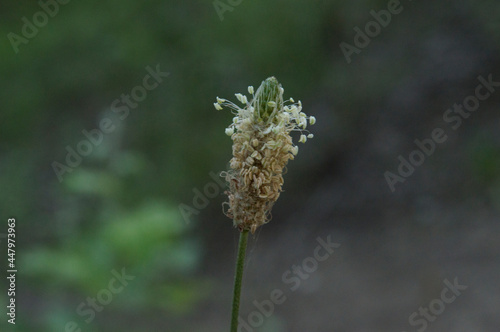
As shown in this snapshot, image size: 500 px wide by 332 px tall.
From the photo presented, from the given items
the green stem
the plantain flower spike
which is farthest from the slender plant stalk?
the plantain flower spike

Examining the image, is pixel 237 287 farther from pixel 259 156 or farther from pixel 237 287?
pixel 259 156

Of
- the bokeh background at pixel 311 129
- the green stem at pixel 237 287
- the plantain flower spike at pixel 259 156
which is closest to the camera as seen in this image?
the green stem at pixel 237 287

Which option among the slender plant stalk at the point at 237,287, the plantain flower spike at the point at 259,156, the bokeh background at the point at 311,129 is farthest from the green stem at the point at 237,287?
the bokeh background at the point at 311,129

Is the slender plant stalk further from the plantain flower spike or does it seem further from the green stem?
the plantain flower spike

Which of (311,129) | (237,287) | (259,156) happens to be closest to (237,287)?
(237,287)

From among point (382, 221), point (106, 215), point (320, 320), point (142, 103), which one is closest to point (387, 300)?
point (320, 320)

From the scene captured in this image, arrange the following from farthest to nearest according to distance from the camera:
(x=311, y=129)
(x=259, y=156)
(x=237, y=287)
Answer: (x=311, y=129)
(x=259, y=156)
(x=237, y=287)

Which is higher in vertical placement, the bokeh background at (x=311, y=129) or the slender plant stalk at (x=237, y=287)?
the bokeh background at (x=311, y=129)

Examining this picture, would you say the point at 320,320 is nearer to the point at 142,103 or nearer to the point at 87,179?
the point at 87,179

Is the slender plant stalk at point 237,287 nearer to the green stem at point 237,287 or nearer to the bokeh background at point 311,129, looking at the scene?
the green stem at point 237,287
